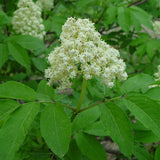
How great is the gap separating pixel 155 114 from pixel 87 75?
58 cm

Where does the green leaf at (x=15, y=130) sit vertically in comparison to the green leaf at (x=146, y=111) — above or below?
below

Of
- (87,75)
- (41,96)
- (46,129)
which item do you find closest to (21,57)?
(41,96)

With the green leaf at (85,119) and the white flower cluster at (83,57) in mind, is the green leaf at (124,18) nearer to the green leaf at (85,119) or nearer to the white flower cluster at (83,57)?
the white flower cluster at (83,57)

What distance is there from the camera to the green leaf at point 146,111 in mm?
1301

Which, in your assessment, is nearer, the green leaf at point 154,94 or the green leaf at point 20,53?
the green leaf at point 154,94

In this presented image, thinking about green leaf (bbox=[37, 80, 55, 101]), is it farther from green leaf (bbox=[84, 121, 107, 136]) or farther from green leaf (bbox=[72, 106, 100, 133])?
green leaf (bbox=[84, 121, 107, 136])

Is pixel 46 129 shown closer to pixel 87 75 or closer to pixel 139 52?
pixel 87 75

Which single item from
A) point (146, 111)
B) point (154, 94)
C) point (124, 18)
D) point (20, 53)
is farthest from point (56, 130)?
point (124, 18)

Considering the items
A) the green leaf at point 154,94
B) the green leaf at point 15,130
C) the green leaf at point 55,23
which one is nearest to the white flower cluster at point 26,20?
the green leaf at point 55,23

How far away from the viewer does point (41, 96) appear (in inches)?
61.2

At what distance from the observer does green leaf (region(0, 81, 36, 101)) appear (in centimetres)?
138

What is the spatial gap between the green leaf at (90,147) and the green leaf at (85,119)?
74 millimetres

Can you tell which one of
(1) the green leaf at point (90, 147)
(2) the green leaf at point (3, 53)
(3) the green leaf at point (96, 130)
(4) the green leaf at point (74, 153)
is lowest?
(4) the green leaf at point (74, 153)

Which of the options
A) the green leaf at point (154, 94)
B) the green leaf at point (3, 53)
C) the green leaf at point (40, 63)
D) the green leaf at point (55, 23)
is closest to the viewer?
the green leaf at point (154, 94)
